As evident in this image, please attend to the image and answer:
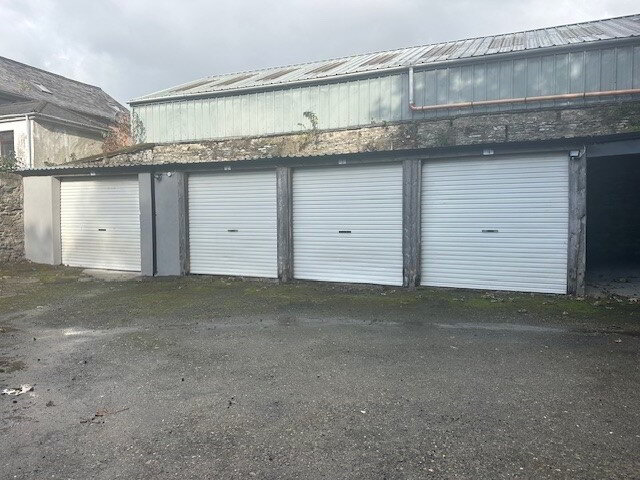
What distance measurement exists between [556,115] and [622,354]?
878cm

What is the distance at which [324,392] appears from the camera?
15.2 feet

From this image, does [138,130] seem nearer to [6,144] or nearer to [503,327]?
[6,144]

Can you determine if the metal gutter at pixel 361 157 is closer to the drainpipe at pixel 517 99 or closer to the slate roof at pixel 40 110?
the drainpipe at pixel 517 99

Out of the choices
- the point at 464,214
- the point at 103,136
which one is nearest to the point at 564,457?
the point at 464,214

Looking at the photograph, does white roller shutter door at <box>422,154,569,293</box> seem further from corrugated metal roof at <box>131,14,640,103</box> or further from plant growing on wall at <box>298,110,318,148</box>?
plant growing on wall at <box>298,110,318,148</box>

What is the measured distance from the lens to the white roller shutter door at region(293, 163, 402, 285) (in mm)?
11266

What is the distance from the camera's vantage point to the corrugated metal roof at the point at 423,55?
13398mm

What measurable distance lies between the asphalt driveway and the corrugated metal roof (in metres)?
8.32

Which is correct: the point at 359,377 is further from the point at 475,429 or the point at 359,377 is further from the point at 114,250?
the point at 114,250

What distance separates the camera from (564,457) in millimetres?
3322

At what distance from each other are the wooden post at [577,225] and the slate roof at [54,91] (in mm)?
21396

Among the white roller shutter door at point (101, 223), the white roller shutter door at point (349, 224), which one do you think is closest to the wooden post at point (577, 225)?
the white roller shutter door at point (349, 224)

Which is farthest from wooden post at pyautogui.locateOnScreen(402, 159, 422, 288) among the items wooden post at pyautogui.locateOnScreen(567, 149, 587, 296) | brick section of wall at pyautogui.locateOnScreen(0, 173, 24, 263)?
brick section of wall at pyautogui.locateOnScreen(0, 173, 24, 263)

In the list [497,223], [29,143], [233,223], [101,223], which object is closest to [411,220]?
[497,223]
